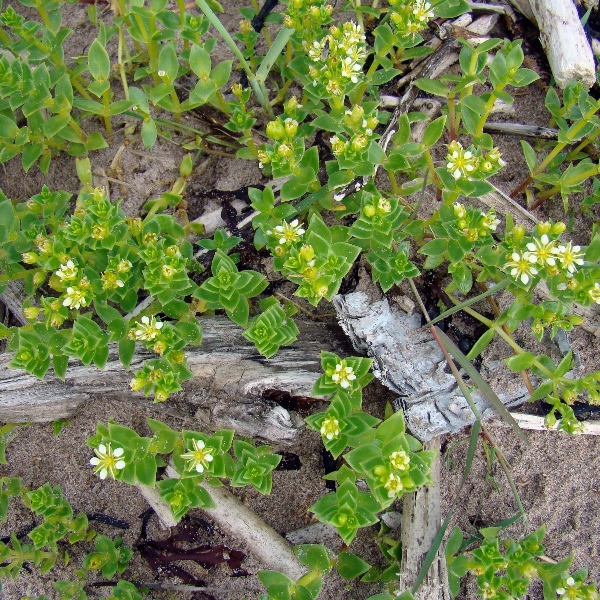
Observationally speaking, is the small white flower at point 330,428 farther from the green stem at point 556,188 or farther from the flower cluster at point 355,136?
the green stem at point 556,188

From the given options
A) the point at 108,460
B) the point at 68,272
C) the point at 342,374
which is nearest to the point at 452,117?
the point at 342,374

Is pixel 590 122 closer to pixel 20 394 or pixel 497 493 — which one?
pixel 497 493

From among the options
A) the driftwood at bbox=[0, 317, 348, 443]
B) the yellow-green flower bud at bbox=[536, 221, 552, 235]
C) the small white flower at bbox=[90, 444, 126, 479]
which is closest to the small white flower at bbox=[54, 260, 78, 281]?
the driftwood at bbox=[0, 317, 348, 443]

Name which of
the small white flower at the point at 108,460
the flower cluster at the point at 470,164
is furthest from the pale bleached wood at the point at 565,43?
the small white flower at the point at 108,460

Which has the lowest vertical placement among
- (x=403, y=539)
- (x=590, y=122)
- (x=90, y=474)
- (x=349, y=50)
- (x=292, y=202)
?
(x=403, y=539)

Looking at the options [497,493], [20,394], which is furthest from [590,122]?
[20,394]

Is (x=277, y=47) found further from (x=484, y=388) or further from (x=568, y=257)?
(x=484, y=388)

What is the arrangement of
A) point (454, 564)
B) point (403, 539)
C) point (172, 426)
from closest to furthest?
1. point (454, 564)
2. point (403, 539)
3. point (172, 426)
